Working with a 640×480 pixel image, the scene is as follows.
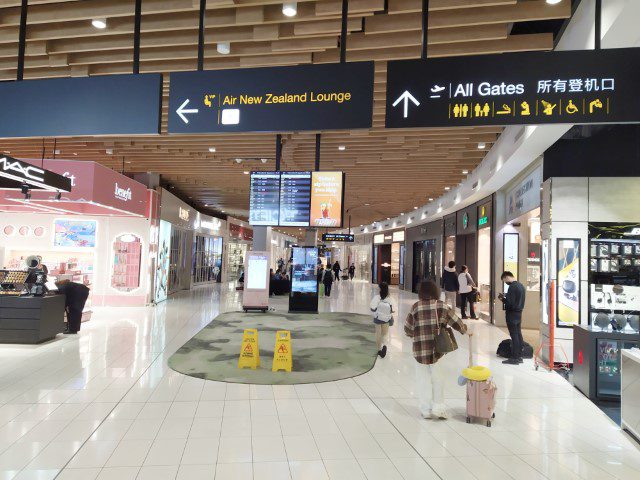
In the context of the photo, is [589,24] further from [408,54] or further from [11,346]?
[11,346]

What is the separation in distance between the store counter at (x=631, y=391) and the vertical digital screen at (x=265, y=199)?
19.8 feet

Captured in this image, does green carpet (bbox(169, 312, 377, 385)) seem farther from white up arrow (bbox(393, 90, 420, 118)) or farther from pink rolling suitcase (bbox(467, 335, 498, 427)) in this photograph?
white up arrow (bbox(393, 90, 420, 118))

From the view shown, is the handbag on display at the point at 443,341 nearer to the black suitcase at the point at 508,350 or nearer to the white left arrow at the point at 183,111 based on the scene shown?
the white left arrow at the point at 183,111

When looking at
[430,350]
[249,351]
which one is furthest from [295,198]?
[430,350]

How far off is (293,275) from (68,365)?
6.53 m

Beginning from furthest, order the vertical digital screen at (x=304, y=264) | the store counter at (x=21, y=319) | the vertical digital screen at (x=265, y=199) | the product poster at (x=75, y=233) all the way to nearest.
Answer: the product poster at (x=75, y=233), the vertical digital screen at (x=304, y=264), the vertical digital screen at (x=265, y=199), the store counter at (x=21, y=319)

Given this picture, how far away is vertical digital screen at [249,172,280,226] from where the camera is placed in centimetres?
863

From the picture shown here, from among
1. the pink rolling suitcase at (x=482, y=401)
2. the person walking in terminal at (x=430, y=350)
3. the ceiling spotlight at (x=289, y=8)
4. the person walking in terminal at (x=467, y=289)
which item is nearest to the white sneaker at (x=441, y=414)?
the person walking in terminal at (x=430, y=350)

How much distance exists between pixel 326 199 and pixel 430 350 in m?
4.62

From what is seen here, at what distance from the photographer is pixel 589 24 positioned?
151 inches

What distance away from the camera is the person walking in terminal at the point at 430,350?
171 inches

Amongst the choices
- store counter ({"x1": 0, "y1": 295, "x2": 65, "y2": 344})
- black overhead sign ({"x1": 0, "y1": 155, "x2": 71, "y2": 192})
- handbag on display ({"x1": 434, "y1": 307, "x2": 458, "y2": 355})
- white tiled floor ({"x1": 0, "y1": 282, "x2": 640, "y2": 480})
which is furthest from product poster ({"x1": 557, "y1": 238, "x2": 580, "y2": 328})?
store counter ({"x1": 0, "y1": 295, "x2": 65, "y2": 344})

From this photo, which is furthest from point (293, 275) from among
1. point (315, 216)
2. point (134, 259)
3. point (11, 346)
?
point (11, 346)

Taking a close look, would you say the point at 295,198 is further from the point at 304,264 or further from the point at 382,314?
the point at 304,264
